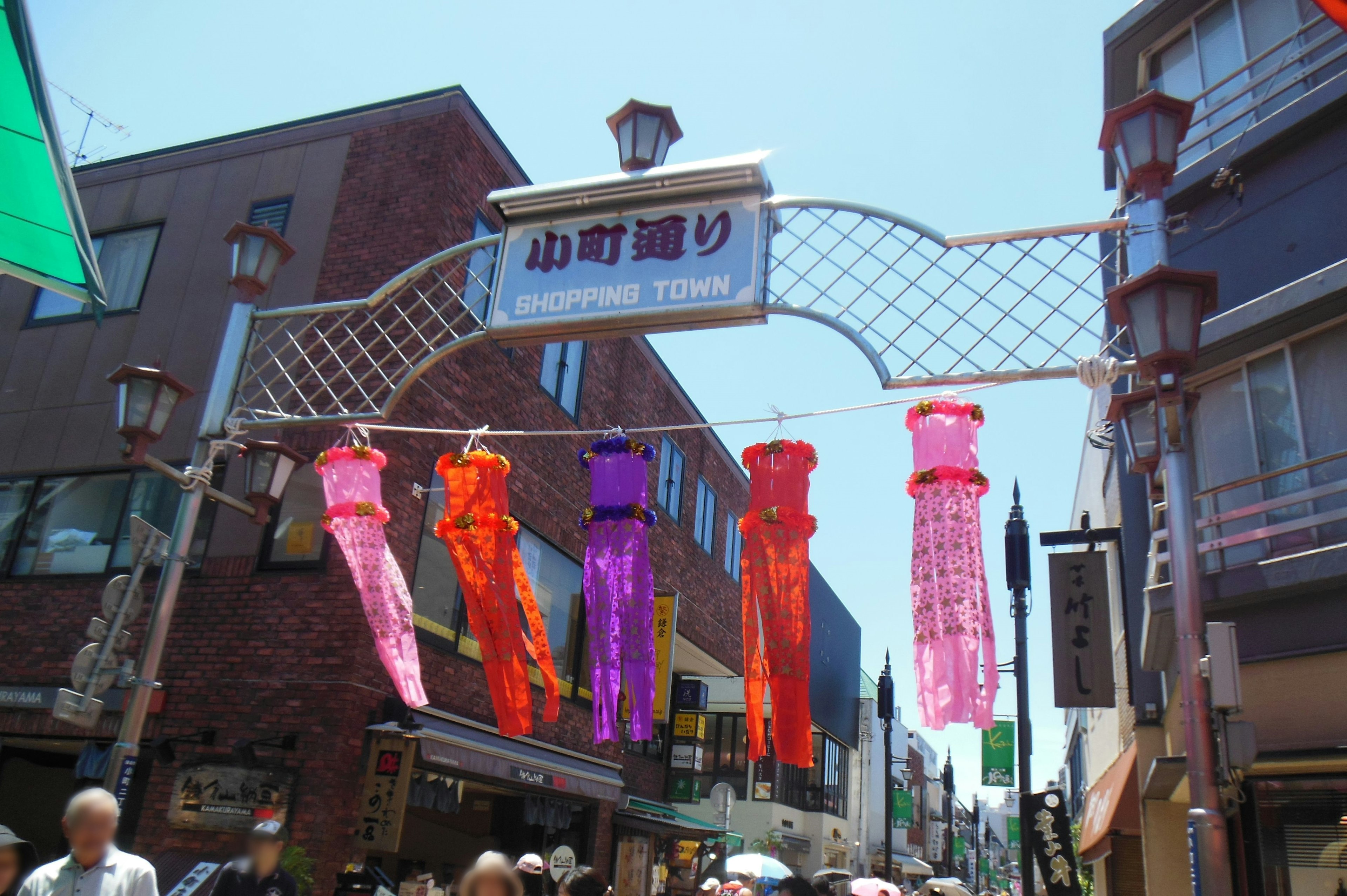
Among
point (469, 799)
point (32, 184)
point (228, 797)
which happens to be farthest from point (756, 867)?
point (32, 184)

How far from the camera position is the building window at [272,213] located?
13.7 m

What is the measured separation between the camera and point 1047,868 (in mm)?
11109

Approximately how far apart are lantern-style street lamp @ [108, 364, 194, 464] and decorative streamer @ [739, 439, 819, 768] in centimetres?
518

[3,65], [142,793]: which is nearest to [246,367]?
[3,65]

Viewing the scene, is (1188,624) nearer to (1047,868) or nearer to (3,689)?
(1047,868)

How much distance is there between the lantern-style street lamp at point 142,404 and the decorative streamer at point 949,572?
6.43m

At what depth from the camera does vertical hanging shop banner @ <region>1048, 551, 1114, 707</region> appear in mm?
12344

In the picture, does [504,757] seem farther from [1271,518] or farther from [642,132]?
[1271,518]

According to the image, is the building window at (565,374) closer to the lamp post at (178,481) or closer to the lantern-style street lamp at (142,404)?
the lamp post at (178,481)

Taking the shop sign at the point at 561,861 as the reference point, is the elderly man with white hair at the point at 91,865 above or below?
above

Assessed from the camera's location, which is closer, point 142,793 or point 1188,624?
point 1188,624

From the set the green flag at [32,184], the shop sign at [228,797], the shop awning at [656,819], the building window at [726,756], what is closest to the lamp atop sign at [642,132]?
the green flag at [32,184]

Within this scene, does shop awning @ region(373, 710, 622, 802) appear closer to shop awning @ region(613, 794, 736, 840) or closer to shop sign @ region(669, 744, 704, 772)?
shop awning @ region(613, 794, 736, 840)

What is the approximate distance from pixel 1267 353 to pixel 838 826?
33.5 m
